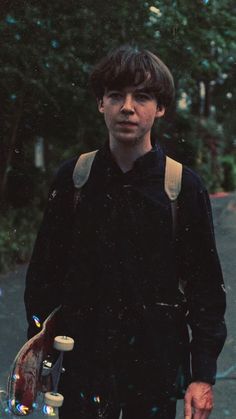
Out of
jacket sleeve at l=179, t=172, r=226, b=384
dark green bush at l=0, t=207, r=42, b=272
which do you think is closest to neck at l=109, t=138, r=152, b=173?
jacket sleeve at l=179, t=172, r=226, b=384

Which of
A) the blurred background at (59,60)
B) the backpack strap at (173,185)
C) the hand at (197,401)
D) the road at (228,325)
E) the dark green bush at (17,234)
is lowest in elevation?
the road at (228,325)

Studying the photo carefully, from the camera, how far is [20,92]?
9.53 metres

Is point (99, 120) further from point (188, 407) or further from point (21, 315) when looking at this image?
point (188, 407)

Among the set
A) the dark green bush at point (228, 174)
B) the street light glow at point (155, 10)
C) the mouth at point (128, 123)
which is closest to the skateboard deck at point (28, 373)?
the mouth at point (128, 123)

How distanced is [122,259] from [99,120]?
926 centimetres

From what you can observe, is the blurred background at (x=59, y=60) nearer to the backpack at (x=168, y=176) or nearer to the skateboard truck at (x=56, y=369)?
the backpack at (x=168, y=176)

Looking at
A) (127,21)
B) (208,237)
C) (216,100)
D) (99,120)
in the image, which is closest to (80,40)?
(127,21)

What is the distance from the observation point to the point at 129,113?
7.87 ft

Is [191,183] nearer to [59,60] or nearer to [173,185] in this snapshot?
[173,185]

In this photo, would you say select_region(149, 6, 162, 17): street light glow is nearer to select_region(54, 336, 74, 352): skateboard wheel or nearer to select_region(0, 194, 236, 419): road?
select_region(0, 194, 236, 419): road

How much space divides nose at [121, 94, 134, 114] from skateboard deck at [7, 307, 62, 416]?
77 centimetres

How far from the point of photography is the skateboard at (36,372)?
7.85ft

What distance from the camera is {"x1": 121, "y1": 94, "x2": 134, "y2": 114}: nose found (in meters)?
2.39

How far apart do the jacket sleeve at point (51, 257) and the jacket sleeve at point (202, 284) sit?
1.38 ft
